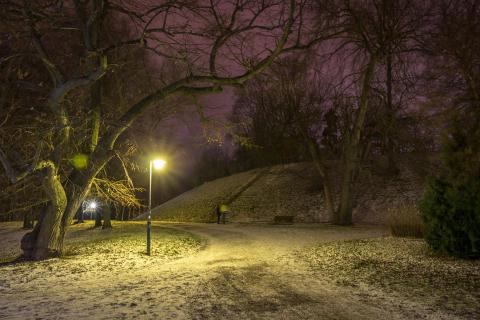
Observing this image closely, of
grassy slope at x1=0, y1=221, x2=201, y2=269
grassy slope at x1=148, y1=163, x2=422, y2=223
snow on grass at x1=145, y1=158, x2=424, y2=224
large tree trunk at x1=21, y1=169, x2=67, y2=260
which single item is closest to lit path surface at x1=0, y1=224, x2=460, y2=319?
large tree trunk at x1=21, y1=169, x2=67, y2=260

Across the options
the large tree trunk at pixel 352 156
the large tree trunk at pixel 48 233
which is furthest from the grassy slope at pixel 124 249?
the large tree trunk at pixel 352 156

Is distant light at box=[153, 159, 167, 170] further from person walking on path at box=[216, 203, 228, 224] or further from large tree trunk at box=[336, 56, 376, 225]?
person walking on path at box=[216, 203, 228, 224]

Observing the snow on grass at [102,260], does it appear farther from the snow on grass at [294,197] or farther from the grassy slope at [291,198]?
the grassy slope at [291,198]

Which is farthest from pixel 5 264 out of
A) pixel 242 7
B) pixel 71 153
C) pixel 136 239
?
pixel 242 7

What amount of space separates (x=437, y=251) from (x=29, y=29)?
1278cm

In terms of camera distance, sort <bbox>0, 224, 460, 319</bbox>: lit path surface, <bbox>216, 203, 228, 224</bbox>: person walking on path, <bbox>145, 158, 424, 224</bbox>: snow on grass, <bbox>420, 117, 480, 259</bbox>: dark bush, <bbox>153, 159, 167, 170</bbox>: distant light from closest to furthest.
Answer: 1. <bbox>0, 224, 460, 319</bbox>: lit path surface
2. <bbox>420, 117, 480, 259</bbox>: dark bush
3. <bbox>153, 159, 167, 170</bbox>: distant light
4. <bbox>216, 203, 228, 224</bbox>: person walking on path
5. <bbox>145, 158, 424, 224</bbox>: snow on grass

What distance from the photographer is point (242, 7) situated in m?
12.8

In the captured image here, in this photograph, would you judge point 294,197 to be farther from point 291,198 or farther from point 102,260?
point 102,260

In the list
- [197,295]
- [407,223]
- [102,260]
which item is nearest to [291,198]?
[407,223]

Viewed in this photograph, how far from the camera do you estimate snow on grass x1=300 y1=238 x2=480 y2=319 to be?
729 cm

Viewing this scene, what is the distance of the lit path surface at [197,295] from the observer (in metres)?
6.75

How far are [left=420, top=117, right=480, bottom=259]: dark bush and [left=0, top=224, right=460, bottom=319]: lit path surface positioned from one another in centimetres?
365

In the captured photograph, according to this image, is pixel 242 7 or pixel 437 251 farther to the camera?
pixel 242 7

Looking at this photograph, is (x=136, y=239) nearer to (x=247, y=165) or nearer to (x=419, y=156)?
(x=419, y=156)
